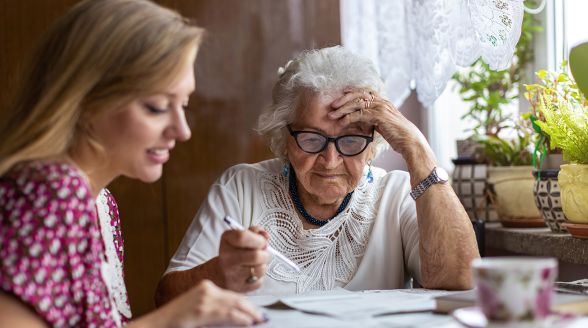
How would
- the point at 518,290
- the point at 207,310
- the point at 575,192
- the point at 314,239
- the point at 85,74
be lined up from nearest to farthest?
1. the point at 518,290
2. the point at 207,310
3. the point at 85,74
4. the point at 575,192
5. the point at 314,239

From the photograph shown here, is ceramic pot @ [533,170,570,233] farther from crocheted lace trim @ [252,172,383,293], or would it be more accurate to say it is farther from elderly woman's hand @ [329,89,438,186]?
crocheted lace trim @ [252,172,383,293]

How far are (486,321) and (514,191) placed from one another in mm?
1319

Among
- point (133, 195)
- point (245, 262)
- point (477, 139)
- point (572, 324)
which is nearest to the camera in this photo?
point (572, 324)

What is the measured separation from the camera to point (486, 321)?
0.63m

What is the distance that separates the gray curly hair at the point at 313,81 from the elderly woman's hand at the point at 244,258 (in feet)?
1.86

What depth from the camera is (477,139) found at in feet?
6.64

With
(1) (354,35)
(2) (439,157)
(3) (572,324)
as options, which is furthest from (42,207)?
(2) (439,157)

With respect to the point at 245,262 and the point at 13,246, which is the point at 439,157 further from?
the point at 13,246

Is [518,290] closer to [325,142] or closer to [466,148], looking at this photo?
[325,142]

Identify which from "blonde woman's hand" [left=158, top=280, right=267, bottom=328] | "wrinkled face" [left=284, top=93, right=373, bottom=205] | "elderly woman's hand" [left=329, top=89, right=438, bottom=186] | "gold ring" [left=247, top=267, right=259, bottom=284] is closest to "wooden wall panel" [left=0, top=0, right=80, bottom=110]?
"wrinkled face" [left=284, top=93, right=373, bottom=205]

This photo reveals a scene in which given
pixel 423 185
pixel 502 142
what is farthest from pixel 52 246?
pixel 502 142

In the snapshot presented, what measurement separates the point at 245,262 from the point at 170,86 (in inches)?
15.2

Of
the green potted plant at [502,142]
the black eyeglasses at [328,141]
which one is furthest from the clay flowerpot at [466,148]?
the black eyeglasses at [328,141]

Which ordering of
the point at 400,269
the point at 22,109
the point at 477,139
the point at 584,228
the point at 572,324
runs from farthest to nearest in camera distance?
the point at 477,139 < the point at 400,269 < the point at 584,228 < the point at 22,109 < the point at 572,324
